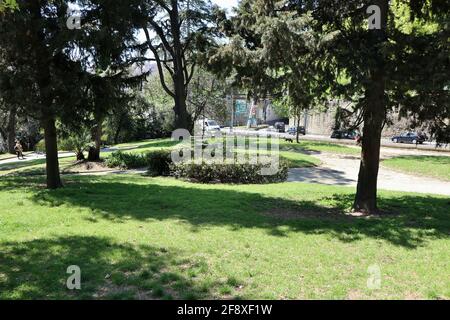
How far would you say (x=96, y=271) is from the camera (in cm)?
577

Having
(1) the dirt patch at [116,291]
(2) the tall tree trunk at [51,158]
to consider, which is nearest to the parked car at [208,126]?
(2) the tall tree trunk at [51,158]

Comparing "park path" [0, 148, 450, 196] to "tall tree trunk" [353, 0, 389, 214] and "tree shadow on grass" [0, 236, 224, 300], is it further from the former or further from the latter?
"tree shadow on grass" [0, 236, 224, 300]

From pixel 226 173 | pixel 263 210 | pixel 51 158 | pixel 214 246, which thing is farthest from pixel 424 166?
pixel 214 246

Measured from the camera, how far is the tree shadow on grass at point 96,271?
5.07 meters

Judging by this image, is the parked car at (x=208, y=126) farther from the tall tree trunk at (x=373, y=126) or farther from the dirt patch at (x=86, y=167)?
the tall tree trunk at (x=373, y=126)

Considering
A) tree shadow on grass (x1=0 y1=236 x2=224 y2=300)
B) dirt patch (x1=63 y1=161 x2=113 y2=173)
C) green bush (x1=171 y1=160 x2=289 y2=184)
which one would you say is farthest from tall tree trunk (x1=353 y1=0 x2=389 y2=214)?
dirt patch (x1=63 y1=161 x2=113 y2=173)

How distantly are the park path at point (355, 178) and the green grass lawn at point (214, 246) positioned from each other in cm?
485

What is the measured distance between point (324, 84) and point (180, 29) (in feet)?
60.1

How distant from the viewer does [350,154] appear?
3009 centimetres

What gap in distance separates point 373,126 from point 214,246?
5.00m

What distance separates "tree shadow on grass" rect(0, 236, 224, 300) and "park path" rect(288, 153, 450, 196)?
39.4ft

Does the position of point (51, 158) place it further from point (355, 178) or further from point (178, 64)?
point (178, 64)
